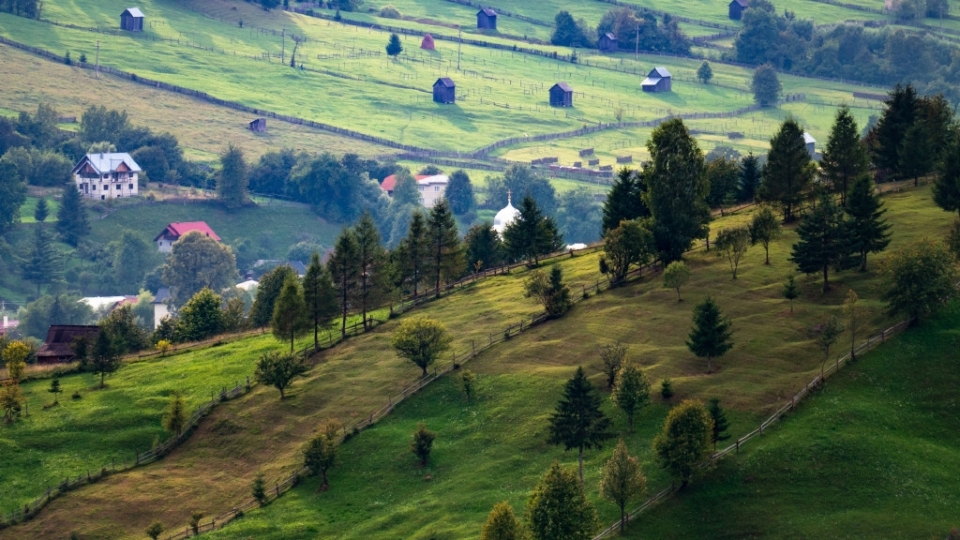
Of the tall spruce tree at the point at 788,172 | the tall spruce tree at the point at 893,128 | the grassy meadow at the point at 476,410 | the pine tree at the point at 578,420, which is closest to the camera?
the pine tree at the point at 578,420

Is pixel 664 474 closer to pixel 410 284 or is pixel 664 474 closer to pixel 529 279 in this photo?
pixel 529 279

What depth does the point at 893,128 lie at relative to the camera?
6053 inches

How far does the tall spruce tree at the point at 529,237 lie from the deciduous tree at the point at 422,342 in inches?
1163

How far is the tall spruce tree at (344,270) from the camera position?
135m

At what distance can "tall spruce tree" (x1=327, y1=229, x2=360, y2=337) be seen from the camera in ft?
443

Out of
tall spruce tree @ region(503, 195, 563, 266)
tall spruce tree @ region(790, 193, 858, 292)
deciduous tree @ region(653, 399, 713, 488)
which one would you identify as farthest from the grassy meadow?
tall spruce tree @ region(503, 195, 563, 266)

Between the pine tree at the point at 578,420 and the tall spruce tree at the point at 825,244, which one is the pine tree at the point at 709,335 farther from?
the tall spruce tree at the point at 825,244

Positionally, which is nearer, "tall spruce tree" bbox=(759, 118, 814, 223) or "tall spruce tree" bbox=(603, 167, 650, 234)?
"tall spruce tree" bbox=(759, 118, 814, 223)

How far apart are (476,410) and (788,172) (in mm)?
45989

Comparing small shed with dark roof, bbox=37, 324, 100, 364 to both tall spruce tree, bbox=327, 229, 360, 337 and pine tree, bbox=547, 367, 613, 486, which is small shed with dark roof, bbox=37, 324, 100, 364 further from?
pine tree, bbox=547, 367, 613, 486

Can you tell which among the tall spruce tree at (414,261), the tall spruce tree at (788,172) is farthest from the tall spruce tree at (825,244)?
the tall spruce tree at (414,261)

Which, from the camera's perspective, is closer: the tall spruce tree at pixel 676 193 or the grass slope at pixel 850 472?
the grass slope at pixel 850 472

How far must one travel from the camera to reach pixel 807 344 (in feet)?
367

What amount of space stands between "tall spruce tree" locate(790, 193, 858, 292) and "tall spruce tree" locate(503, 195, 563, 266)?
1293 inches
